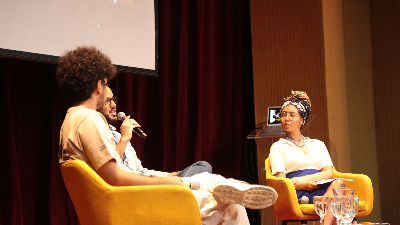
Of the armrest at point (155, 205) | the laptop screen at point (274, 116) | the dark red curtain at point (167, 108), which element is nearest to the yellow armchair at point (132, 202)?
the armrest at point (155, 205)

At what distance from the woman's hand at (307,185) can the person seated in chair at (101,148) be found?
1138mm

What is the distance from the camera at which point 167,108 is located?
12.4ft

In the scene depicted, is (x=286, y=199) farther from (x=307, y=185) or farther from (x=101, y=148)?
(x=101, y=148)

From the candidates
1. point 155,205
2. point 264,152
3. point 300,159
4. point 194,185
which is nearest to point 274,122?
point 264,152

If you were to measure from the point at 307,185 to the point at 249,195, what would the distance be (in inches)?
52.2

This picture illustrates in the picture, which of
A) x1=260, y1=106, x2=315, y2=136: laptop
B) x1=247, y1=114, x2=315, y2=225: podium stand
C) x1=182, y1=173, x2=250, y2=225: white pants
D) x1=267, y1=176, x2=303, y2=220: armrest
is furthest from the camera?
x1=247, y1=114, x2=315, y2=225: podium stand

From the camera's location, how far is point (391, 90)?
4652mm

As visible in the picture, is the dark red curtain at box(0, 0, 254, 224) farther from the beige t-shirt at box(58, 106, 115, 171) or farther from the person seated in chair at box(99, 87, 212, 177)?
the beige t-shirt at box(58, 106, 115, 171)

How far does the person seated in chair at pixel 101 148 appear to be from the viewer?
1632 mm

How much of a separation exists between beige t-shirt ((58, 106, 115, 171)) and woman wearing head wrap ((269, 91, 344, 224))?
5.27ft

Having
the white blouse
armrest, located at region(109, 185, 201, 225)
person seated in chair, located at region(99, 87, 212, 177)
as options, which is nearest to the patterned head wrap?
the white blouse

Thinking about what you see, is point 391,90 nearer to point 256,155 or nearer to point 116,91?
point 256,155

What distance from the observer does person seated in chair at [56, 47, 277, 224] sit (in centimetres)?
163

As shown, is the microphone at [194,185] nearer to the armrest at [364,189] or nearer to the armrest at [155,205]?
the armrest at [155,205]
